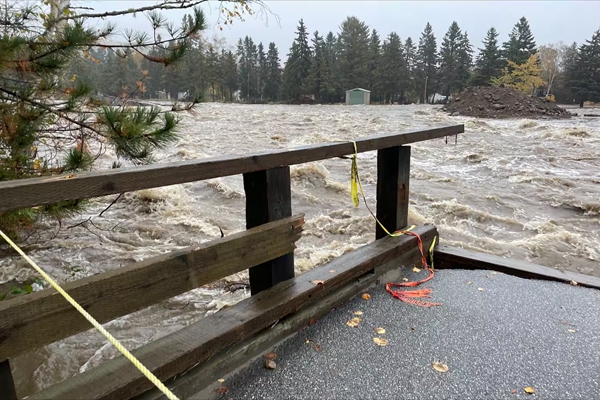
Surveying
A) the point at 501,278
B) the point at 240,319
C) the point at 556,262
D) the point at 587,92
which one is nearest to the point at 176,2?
the point at 240,319

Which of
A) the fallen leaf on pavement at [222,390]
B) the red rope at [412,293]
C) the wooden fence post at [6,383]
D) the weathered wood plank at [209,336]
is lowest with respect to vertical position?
the red rope at [412,293]

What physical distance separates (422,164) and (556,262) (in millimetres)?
6558

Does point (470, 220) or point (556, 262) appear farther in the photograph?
point (470, 220)

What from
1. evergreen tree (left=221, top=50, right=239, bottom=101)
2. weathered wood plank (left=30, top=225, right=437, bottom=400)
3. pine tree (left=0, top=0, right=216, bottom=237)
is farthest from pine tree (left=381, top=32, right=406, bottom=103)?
weathered wood plank (left=30, top=225, right=437, bottom=400)

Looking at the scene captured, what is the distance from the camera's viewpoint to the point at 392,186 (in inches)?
114

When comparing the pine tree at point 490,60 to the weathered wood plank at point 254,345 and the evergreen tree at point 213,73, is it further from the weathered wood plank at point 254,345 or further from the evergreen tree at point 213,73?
the weathered wood plank at point 254,345

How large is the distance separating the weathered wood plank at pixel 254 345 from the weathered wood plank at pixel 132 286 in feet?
1.00

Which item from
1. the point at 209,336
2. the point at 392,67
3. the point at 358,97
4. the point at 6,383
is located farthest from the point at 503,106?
the point at 392,67

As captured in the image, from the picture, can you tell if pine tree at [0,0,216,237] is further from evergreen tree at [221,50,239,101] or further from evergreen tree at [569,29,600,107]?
evergreen tree at [221,50,239,101]

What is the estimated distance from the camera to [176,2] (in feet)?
12.7

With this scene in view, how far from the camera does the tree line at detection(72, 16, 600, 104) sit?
54281 millimetres

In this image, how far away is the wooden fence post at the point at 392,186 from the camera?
2840mm

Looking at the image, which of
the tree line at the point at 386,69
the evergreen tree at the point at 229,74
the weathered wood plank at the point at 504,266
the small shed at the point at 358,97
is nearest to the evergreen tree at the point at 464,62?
the tree line at the point at 386,69

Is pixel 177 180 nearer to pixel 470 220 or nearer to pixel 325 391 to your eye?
pixel 325 391
